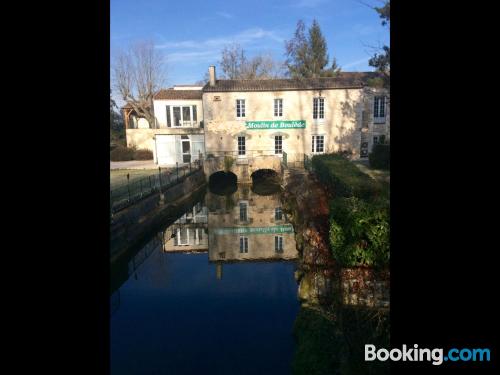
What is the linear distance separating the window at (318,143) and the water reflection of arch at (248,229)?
286 inches

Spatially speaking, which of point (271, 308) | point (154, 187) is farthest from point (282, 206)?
point (271, 308)

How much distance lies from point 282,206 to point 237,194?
4.61m

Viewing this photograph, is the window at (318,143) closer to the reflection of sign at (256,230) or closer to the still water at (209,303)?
the still water at (209,303)

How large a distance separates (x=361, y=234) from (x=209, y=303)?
458 cm

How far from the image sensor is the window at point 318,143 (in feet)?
86.2

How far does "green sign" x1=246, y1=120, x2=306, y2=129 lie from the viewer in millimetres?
25891

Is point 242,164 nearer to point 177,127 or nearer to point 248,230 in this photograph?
point 177,127

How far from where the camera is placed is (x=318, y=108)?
25906 mm

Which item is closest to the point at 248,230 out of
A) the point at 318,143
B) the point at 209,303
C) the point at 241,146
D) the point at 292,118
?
the point at 209,303
